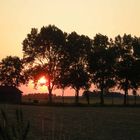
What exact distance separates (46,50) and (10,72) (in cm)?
2873

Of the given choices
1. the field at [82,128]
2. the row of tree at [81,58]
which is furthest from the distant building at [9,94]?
the field at [82,128]

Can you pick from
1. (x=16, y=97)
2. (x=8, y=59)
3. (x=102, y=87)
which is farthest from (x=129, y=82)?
(x=8, y=59)

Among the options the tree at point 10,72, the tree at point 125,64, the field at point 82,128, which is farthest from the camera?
the tree at point 10,72

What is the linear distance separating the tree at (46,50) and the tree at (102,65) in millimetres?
8733

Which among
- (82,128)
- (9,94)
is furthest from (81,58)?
(82,128)

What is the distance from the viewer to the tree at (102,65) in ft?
348

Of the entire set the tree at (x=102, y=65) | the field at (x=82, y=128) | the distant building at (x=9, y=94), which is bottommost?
the field at (x=82, y=128)

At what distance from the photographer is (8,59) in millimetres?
134250

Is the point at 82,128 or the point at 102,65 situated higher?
the point at 102,65

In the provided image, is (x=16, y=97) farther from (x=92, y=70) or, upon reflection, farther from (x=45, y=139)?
(x=45, y=139)

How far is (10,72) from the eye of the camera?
5212 inches

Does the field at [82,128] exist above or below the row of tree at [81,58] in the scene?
below

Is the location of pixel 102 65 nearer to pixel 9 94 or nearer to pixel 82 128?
pixel 9 94

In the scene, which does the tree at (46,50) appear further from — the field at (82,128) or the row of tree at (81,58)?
the field at (82,128)
